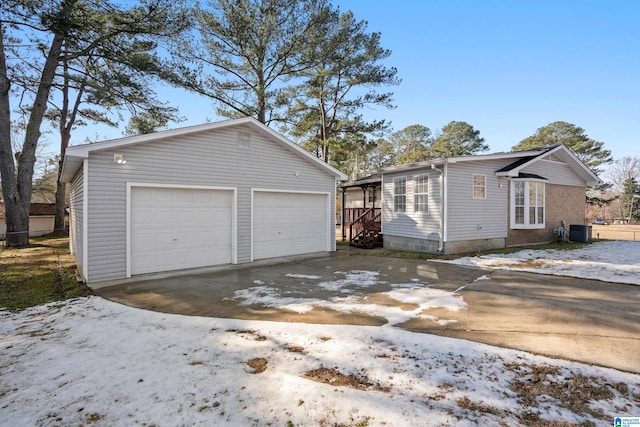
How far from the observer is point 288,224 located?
412 inches

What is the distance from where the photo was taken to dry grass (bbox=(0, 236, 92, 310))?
231 inches

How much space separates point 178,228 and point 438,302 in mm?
6499

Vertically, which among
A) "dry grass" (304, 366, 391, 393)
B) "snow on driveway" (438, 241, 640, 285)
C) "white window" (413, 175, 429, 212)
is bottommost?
"dry grass" (304, 366, 391, 393)

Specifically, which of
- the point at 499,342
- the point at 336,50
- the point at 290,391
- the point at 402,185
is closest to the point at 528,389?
the point at 499,342

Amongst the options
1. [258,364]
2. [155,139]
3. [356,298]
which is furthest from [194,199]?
[258,364]

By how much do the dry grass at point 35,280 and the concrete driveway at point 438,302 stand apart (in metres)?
0.98

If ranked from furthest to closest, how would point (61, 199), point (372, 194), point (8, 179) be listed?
point (61, 199) < point (372, 194) < point (8, 179)

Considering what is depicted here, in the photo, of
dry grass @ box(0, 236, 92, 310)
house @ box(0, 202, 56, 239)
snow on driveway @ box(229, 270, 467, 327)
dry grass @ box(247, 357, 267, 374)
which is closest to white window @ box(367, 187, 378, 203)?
snow on driveway @ box(229, 270, 467, 327)

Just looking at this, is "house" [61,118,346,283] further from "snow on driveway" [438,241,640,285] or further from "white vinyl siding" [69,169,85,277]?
"snow on driveway" [438,241,640,285]

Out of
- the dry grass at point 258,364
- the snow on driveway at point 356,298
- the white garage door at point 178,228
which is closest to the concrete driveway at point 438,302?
the snow on driveway at point 356,298

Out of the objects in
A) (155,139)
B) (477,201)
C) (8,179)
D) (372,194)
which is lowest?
(477,201)

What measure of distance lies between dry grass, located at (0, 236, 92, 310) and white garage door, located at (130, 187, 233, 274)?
1.44 metres

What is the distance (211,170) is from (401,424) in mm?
7851

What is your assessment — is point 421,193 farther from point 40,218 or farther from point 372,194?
point 40,218
